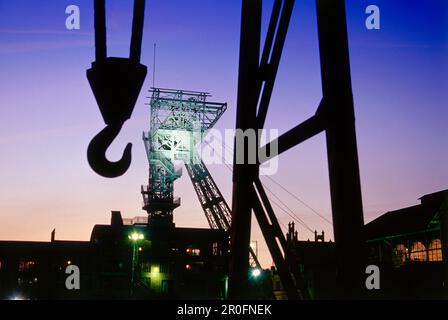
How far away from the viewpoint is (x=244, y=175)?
451 cm

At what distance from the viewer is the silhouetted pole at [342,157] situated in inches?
Answer: 127

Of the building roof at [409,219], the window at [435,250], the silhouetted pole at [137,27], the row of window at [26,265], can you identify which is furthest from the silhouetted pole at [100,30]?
the row of window at [26,265]

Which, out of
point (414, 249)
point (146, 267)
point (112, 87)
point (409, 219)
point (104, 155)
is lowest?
point (146, 267)

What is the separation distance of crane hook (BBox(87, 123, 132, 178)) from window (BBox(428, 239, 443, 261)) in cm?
3138

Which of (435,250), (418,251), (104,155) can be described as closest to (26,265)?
(418,251)

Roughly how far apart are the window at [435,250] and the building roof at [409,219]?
1303 mm

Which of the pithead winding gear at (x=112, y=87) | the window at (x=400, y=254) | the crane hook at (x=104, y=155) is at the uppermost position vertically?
the pithead winding gear at (x=112, y=87)

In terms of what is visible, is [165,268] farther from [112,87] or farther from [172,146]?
[112,87]

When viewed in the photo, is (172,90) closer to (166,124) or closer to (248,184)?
(166,124)

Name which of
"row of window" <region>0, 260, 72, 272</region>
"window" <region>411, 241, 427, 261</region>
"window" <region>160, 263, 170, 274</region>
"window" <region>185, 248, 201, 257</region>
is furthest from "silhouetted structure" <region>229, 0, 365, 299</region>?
"row of window" <region>0, 260, 72, 272</region>

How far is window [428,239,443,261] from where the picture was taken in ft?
98.0

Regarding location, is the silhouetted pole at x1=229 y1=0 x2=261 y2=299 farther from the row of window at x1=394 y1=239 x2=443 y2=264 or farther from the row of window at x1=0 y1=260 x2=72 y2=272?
the row of window at x1=0 y1=260 x2=72 y2=272

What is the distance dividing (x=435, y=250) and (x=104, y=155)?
Answer: 32388mm

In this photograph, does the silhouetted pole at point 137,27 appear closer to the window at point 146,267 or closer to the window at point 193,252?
the window at point 146,267
